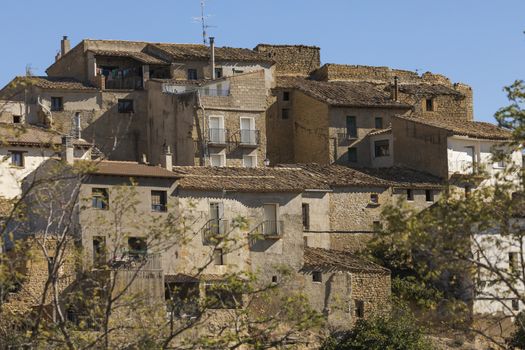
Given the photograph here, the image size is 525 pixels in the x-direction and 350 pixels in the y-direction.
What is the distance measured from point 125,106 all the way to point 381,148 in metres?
13.1

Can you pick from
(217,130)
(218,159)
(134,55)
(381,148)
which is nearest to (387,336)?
(218,159)

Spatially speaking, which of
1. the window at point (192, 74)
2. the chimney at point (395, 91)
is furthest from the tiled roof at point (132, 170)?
the chimney at point (395, 91)

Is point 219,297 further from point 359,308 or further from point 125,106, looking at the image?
point 125,106

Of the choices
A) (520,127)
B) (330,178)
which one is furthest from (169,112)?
(520,127)

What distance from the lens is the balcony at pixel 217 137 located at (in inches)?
2876

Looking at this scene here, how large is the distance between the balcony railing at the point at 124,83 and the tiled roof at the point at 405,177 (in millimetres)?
13571

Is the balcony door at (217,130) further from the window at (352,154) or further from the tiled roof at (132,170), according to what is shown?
the tiled roof at (132,170)

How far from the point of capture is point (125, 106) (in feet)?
256

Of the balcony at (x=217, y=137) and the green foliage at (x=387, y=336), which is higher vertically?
the balcony at (x=217, y=137)

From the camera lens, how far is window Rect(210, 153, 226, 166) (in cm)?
7300

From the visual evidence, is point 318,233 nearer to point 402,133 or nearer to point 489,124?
point 402,133

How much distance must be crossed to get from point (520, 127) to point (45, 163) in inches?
Answer: 1059

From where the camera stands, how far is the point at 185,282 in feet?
187

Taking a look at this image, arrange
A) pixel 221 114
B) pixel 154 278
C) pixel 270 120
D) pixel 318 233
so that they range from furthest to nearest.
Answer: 1. pixel 270 120
2. pixel 221 114
3. pixel 318 233
4. pixel 154 278
